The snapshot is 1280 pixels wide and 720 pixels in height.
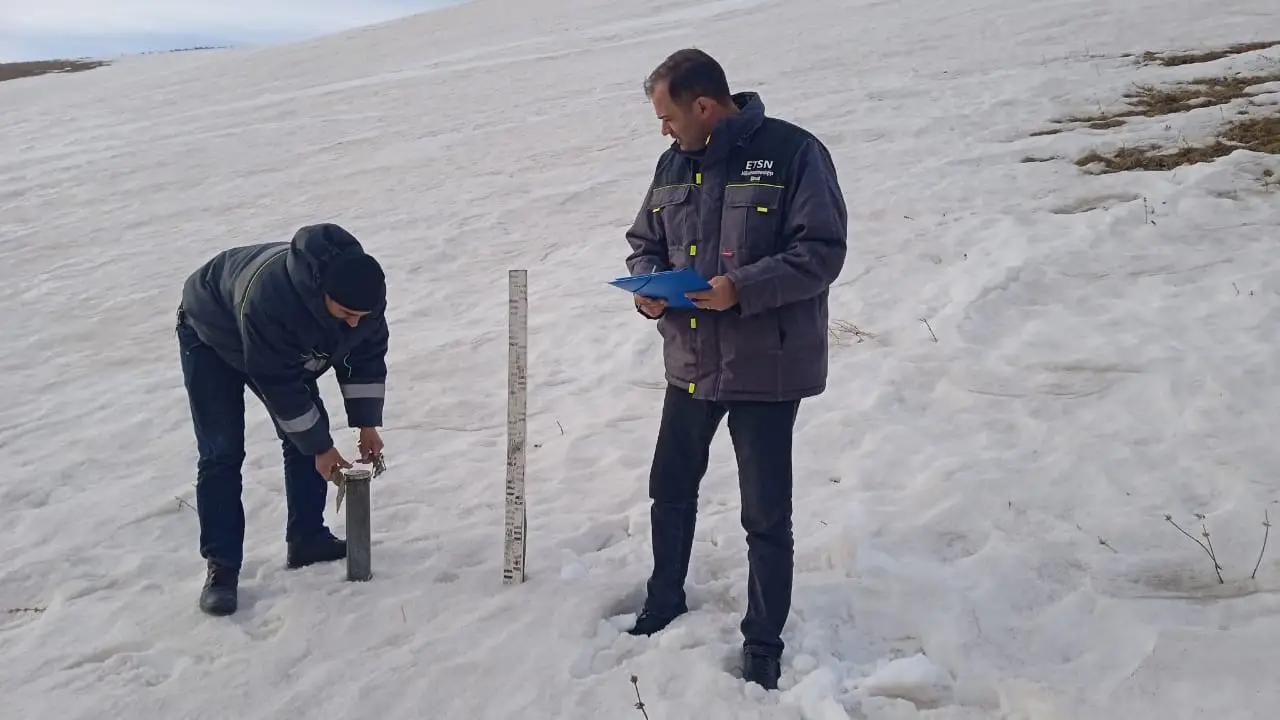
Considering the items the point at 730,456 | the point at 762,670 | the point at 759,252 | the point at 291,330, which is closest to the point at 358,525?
the point at 291,330

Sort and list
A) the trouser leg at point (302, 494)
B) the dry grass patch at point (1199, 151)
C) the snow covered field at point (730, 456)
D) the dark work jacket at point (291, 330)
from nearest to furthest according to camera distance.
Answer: the snow covered field at point (730, 456) → the dark work jacket at point (291, 330) → the trouser leg at point (302, 494) → the dry grass patch at point (1199, 151)

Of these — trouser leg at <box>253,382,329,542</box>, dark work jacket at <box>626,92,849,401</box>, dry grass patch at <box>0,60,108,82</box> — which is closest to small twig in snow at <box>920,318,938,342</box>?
dark work jacket at <box>626,92,849,401</box>

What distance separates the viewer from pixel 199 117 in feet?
62.2

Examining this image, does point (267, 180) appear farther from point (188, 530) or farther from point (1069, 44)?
point (1069, 44)

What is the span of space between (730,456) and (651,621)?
5.93 ft

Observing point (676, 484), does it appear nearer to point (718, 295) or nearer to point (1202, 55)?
point (718, 295)

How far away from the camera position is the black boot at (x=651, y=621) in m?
3.86

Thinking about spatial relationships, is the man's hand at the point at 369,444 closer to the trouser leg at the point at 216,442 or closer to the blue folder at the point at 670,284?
the trouser leg at the point at 216,442

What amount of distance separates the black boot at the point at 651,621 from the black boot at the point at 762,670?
19.0 inches

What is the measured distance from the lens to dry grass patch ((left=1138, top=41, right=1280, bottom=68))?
1229cm

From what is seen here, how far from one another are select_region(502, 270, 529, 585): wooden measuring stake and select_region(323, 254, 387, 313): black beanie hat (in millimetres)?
595

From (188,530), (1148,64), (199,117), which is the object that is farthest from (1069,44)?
(199,117)

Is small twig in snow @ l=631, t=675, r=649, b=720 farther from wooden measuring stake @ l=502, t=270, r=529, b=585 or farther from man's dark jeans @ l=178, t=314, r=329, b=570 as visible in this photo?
man's dark jeans @ l=178, t=314, r=329, b=570

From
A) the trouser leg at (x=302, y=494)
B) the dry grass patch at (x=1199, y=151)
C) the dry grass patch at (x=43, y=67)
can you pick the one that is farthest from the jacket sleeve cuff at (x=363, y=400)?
the dry grass patch at (x=43, y=67)
